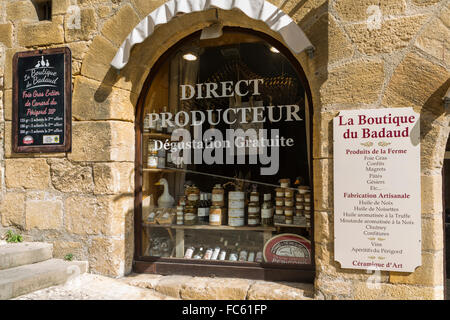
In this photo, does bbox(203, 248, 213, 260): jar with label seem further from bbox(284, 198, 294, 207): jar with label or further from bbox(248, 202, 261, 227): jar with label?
bbox(284, 198, 294, 207): jar with label

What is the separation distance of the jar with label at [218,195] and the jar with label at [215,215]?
0.04 meters

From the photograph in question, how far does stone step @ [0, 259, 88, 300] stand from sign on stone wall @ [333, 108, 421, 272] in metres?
2.40

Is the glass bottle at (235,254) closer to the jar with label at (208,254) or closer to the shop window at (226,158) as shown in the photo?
the shop window at (226,158)

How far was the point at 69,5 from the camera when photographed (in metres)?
3.88

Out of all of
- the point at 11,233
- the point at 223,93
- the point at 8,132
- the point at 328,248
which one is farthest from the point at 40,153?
the point at 328,248

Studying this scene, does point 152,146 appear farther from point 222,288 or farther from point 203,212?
point 222,288

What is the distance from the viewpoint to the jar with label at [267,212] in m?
3.69

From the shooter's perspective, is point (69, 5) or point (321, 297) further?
point (69, 5)

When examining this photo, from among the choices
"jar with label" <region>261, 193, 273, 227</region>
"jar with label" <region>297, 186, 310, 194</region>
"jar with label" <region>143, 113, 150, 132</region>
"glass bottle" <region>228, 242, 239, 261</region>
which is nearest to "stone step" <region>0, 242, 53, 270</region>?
"jar with label" <region>143, 113, 150, 132</region>

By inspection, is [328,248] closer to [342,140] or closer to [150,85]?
[342,140]

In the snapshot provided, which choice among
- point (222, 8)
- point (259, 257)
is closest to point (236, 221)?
point (259, 257)

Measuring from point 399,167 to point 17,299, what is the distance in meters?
3.14

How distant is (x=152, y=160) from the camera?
159 inches

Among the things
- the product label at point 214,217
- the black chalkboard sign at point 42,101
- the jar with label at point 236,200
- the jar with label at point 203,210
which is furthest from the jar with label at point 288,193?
the black chalkboard sign at point 42,101
